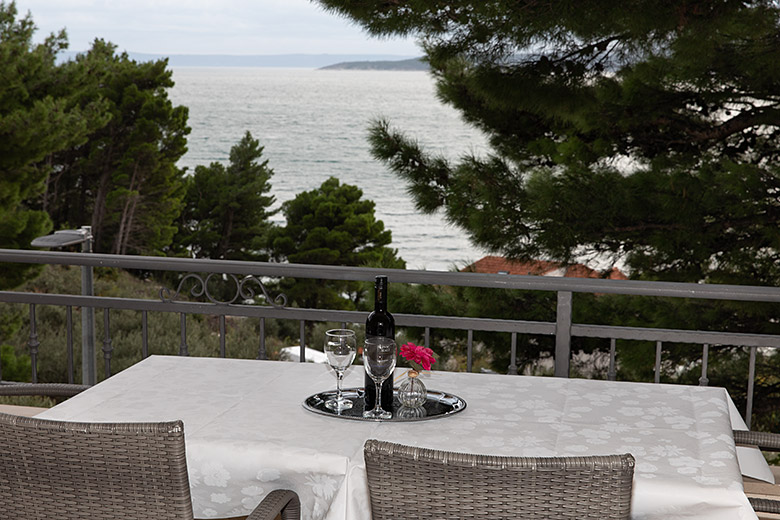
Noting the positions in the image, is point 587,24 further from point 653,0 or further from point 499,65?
point 499,65

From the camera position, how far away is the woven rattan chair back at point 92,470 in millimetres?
1363

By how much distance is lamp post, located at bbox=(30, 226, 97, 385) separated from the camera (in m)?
3.40

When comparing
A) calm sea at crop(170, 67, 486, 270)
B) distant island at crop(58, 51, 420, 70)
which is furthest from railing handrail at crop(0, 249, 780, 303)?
distant island at crop(58, 51, 420, 70)

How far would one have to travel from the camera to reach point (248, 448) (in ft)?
5.12

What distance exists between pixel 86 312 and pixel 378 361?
8.71 ft

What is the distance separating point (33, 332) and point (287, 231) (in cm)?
1473

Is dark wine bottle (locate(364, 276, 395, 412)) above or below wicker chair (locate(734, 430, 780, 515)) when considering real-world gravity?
above

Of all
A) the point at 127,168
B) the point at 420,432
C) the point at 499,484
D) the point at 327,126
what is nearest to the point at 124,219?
the point at 127,168

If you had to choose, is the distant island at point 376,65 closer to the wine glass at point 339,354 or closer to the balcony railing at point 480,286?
the balcony railing at point 480,286

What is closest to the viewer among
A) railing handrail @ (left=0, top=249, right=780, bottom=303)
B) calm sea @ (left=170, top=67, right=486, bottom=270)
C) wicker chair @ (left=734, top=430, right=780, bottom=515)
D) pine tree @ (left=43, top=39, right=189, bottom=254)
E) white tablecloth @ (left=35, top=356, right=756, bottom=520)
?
white tablecloth @ (left=35, top=356, right=756, bottom=520)

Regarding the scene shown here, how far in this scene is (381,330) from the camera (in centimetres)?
184

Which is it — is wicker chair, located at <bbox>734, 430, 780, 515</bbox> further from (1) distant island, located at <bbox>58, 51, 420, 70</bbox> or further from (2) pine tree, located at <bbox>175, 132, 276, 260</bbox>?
(1) distant island, located at <bbox>58, 51, 420, 70</bbox>

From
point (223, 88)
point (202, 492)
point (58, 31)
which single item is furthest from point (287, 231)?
point (202, 492)

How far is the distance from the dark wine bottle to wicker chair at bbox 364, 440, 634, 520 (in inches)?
19.9
